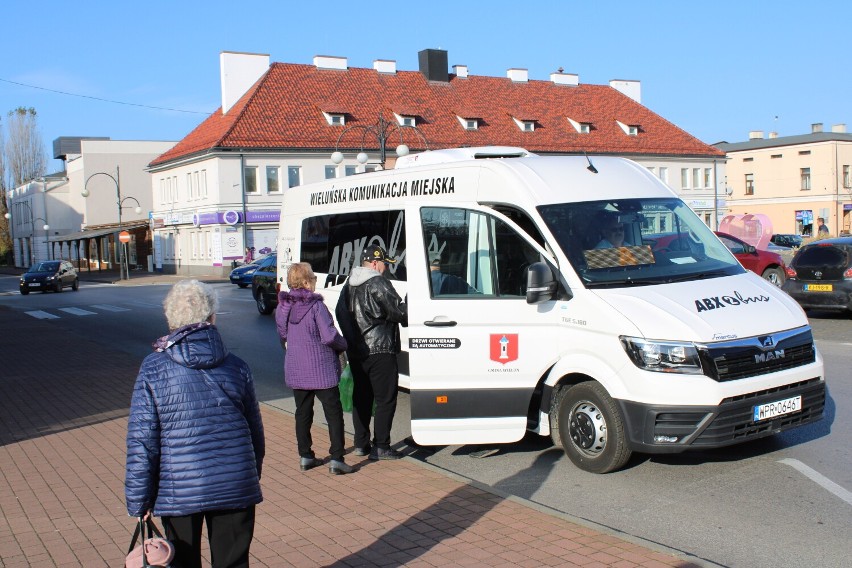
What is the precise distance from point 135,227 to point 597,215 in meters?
61.6

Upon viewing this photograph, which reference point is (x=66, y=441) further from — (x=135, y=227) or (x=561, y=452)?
(x=135, y=227)

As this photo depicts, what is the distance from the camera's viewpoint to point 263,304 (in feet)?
76.6

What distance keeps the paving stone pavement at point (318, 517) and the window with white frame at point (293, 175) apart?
147 feet

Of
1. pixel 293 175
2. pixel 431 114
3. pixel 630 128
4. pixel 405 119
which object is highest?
pixel 431 114

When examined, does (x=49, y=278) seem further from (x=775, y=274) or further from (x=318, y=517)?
(x=318, y=517)

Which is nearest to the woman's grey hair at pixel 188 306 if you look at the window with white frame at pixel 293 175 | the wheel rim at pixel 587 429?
the wheel rim at pixel 587 429

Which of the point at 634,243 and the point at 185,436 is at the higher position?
the point at 634,243

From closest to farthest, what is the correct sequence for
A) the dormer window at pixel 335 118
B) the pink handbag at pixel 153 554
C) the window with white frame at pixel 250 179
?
the pink handbag at pixel 153 554, the window with white frame at pixel 250 179, the dormer window at pixel 335 118

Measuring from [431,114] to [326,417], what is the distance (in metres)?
51.6

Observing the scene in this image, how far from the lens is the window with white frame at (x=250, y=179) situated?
52.8 m

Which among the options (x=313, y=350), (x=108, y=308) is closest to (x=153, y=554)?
(x=313, y=350)

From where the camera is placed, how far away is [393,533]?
5.68m

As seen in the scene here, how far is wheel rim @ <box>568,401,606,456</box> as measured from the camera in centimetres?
679

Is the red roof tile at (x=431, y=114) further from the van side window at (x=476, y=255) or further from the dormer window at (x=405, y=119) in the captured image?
the van side window at (x=476, y=255)
